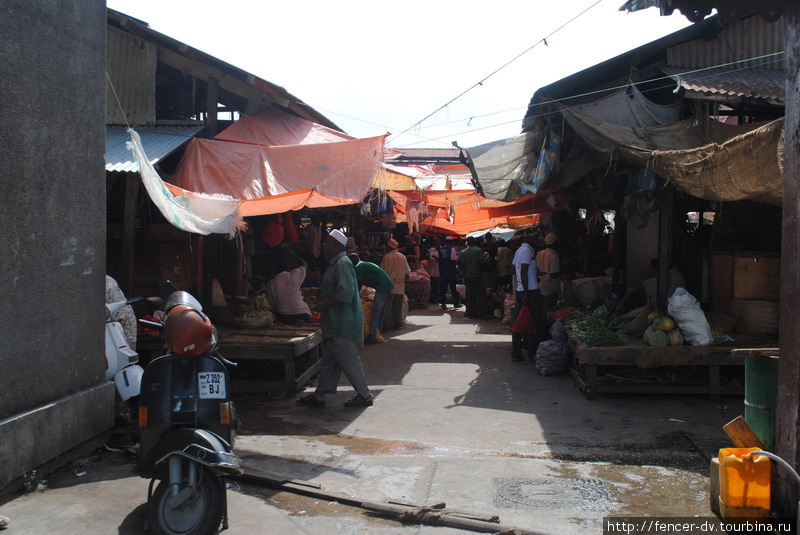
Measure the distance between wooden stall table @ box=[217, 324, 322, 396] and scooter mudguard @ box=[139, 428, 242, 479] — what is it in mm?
3971

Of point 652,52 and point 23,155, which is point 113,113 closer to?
point 23,155

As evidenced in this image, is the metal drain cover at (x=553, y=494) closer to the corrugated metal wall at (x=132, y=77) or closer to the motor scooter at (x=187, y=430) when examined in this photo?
the motor scooter at (x=187, y=430)

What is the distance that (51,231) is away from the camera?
502cm

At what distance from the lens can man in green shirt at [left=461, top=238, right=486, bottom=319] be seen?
17.0m

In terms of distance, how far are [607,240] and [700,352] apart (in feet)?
20.6

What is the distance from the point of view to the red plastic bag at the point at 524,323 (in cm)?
1068

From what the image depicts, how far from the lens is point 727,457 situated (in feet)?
13.8

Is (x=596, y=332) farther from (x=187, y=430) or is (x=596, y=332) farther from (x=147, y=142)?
(x=147, y=142)

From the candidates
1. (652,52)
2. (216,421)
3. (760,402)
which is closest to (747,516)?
(760,402)

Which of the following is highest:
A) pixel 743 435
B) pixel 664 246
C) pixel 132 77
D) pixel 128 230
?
pixel 132 77

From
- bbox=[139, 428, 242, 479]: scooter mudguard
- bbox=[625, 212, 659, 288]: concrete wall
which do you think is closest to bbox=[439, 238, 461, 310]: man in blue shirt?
bbox=[625, 212, 659, 288]: concrete wall

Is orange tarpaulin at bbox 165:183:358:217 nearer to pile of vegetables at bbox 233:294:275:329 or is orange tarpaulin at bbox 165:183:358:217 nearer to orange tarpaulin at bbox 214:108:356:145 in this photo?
pile of vegetables at bbox 233:294:275:329

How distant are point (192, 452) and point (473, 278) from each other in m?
14.5

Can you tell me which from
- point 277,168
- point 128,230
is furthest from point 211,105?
point 128,230
